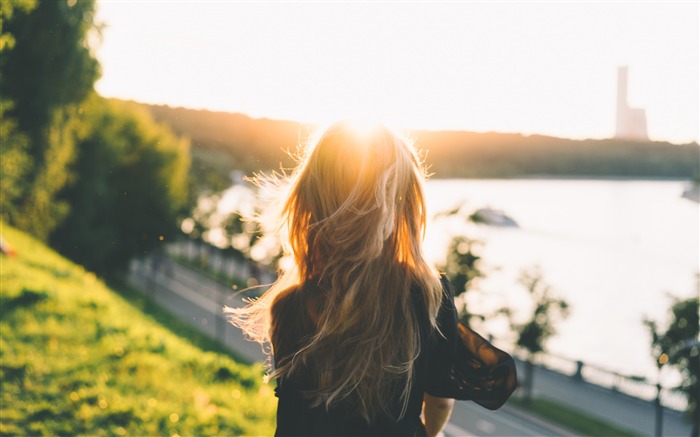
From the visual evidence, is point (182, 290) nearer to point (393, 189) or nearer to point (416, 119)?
point (416, 119)

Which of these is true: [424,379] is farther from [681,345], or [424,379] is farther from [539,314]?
[539,314]

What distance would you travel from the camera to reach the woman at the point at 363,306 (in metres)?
1.70

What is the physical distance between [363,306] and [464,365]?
1.17 feet

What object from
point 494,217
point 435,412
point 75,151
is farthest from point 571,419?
point 435,412

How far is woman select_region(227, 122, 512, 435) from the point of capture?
5.59 feet

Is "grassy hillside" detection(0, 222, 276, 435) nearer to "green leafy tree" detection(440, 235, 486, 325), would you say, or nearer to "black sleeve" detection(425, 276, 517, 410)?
"black sleeve" detection(425, 276, 517, 410)

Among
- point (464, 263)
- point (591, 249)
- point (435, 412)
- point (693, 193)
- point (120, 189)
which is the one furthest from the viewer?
point (120, 189)

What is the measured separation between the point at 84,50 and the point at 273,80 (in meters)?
6.12

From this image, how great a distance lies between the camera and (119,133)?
93.3ft

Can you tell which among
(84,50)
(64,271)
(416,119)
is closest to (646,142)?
(416,119)

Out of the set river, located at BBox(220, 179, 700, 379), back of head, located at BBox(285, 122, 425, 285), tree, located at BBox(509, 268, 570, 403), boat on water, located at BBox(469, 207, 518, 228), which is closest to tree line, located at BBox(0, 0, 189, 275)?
river, located at BBox(220, 179, 700, 379)

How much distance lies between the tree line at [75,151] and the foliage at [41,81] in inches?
0.8

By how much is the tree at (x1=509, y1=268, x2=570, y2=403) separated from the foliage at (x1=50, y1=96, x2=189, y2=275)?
14843 mm

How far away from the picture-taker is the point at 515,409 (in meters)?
18.6
